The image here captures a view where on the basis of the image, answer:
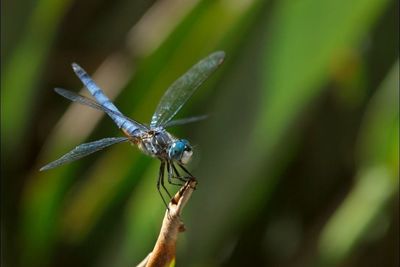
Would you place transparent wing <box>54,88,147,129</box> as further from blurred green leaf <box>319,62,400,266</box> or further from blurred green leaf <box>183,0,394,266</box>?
blurred green leaf <box>319,62,400,266</box>

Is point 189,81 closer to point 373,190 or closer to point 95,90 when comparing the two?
point 95,90

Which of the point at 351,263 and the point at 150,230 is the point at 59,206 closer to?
the point at 150,230

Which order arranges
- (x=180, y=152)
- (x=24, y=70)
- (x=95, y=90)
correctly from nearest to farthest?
(x=180, y=152) → (x=95, y=90) → (x=24, y=70)

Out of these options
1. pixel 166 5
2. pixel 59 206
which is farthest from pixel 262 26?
pixel 59 206

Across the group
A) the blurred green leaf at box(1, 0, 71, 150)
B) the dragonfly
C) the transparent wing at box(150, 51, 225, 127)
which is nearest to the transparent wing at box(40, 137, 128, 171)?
the dragonfly

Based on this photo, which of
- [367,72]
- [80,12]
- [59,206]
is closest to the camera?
[59,206]

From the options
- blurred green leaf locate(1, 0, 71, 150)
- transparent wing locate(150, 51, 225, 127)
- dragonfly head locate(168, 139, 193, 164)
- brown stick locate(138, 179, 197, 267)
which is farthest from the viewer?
blurred green leaf locate(1, 0, 71, 150)

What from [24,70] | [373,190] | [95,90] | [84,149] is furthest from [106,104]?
[373,190]
